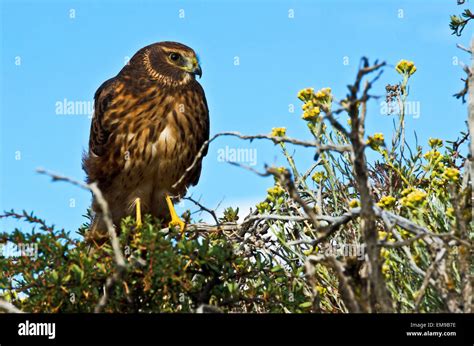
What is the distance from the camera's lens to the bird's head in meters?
6.04

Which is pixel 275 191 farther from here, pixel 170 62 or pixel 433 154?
pixel 170 62

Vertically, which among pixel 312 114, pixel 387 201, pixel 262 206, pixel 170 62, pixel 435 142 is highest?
pixel 170 62

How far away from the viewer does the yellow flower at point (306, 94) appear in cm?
456

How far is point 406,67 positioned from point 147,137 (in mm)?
2121

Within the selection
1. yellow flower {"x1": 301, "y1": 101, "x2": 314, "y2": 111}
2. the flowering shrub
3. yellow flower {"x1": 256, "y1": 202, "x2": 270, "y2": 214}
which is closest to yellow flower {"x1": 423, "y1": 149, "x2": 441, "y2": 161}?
the flowering shrub

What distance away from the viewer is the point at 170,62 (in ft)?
20.2

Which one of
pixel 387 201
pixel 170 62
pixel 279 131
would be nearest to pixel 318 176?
pixel 279 131

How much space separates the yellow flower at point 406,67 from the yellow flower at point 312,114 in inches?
34.2

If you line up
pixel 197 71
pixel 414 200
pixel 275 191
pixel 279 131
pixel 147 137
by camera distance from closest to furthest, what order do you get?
pixel 414 200 < pixel 275 191 < pixel 279 131 < pixel 147 137 < pixel 197 71

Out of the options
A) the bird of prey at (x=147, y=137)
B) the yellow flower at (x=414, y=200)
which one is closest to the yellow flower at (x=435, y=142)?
the yellow flower at (x=414, y=200)
